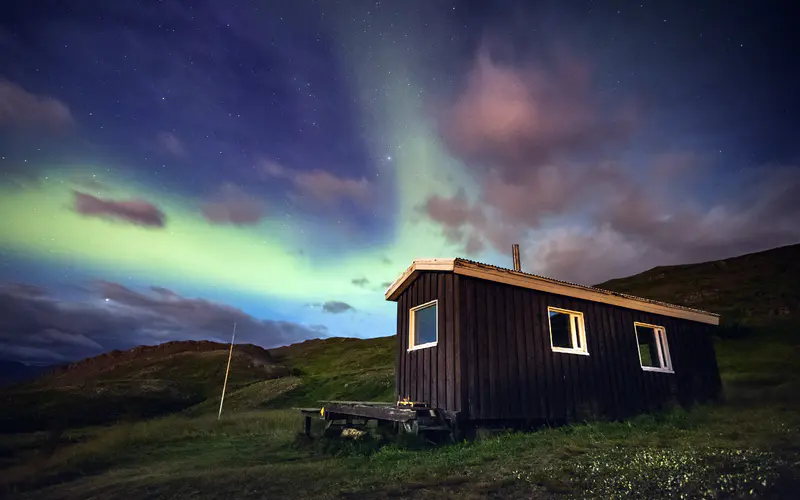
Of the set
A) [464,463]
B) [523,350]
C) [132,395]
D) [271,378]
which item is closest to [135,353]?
[271,378]

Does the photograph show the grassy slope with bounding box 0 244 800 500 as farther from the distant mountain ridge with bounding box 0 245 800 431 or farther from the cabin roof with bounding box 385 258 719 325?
the distant mountain ridge with bounding box 0 245 800 431

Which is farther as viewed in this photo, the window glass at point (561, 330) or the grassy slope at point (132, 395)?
the grassy slope at point (132, 395)

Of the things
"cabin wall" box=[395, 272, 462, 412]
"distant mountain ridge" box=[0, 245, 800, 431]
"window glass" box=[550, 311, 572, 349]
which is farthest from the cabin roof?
"distant mountain ridge" box=[0, 245, 800, 431]

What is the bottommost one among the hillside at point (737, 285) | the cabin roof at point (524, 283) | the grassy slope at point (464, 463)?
the grassy slope at point (464, 463)

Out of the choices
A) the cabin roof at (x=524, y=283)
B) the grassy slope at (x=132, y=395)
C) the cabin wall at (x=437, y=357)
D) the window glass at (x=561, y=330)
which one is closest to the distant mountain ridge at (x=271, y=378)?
the grassy slope at (x=132, y=395)

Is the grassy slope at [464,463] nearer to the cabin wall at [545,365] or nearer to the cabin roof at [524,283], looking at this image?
the cabin wall at [545,365]

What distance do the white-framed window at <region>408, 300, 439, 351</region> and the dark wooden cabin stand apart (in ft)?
0.12

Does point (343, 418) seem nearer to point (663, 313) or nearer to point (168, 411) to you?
point (663, 313)

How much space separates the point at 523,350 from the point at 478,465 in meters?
4.92

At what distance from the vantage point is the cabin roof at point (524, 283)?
11953 mm

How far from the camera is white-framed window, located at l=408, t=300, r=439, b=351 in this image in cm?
1281

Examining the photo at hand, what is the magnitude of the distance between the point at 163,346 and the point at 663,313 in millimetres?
116672

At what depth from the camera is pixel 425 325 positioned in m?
15.8

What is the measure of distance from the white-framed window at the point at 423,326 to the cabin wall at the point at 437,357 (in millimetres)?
157
